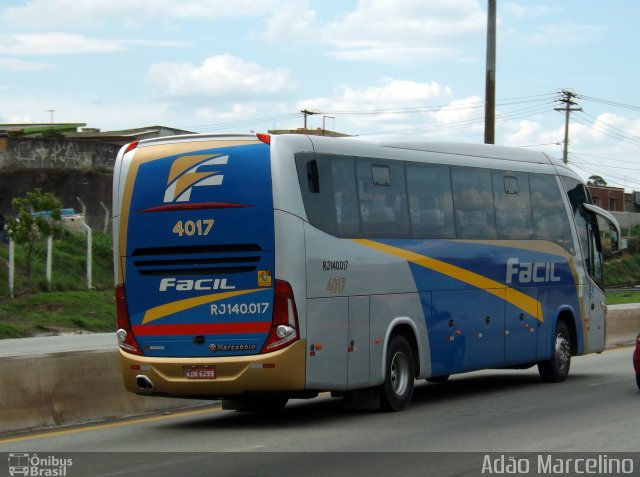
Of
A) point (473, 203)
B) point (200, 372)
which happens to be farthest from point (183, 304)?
point (473, 203)

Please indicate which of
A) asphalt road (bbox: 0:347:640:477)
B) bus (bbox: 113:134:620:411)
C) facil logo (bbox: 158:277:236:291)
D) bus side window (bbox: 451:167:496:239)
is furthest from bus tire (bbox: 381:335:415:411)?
facil logo (bbox: 158:277:236:291)

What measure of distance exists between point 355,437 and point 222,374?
178 cm

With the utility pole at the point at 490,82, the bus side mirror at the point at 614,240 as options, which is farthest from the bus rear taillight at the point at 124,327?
the utility pole at the point at 490,82

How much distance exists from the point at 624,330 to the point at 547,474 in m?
19.9

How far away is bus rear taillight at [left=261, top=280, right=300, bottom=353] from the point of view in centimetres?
1334

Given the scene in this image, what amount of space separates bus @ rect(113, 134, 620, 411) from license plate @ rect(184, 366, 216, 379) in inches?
0.6

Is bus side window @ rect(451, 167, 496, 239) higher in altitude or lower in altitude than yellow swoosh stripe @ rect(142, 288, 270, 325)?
higher

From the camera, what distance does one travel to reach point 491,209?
58.6 feet

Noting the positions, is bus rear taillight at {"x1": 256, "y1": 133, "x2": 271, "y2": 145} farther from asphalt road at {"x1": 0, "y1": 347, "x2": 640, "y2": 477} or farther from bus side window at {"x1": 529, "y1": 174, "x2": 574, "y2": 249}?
bus side window at {"x1": 529, "y1": 174, "x2": 574, "y2": 249}

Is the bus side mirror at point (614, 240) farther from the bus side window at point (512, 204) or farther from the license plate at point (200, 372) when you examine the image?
the license plate at point (200, 372)

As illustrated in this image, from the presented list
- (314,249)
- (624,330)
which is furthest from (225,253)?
(624,330)

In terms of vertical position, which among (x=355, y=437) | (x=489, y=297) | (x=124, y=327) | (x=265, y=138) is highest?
(x=265, y=138)

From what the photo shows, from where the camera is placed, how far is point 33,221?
4162 centimetres

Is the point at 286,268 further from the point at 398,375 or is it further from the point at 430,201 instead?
the point at 430,201
